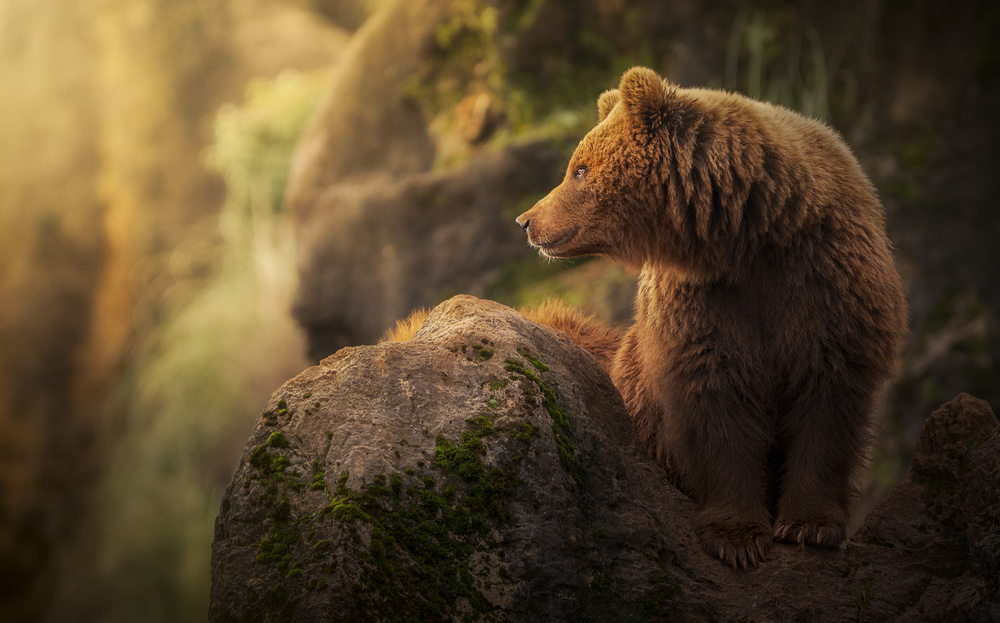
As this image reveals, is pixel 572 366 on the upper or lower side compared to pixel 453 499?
upper

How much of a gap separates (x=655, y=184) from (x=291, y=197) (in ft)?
19.0

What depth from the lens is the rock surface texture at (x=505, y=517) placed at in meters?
2.09

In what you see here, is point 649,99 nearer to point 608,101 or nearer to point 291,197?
point 608,101

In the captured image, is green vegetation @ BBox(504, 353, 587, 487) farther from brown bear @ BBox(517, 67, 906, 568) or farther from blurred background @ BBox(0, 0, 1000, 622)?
blurred background @ BBox(0, 0, 1000, 622)

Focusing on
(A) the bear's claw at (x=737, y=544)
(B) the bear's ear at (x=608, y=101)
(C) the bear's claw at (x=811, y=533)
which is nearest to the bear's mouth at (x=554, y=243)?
(B) the bear's ear at (x=608, y=101)

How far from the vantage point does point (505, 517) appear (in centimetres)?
225

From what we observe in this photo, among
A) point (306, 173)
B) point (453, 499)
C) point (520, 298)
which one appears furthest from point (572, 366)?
point (306, 173)

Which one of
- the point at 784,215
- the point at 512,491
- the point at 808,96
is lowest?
the point at 512,491

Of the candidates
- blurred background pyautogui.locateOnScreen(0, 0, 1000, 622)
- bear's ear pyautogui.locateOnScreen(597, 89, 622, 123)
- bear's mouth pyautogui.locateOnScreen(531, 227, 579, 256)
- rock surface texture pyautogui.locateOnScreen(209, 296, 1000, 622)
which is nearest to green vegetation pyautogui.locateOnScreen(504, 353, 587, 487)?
rock surface texture pyautogui.locateOnScreen(209, 296, 1000, 622)

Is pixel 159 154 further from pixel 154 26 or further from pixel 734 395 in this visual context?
pixel 734 395

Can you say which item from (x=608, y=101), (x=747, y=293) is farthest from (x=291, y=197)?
(x=747, y=293)

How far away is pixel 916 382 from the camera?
6.26m

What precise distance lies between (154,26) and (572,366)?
40.4 ft

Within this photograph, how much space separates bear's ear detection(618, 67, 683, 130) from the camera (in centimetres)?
299
